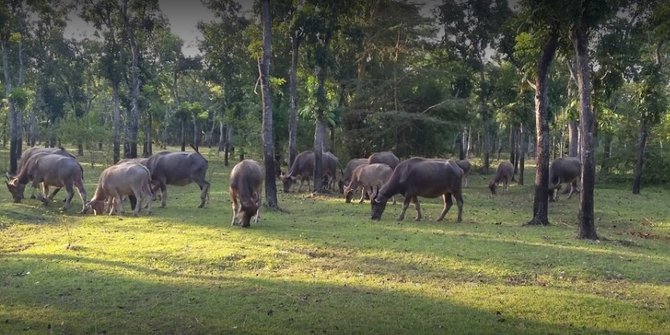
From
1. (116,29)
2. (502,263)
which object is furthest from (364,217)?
(116,29)

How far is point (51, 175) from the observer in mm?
23859

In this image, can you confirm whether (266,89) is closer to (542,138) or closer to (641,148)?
(542,138)

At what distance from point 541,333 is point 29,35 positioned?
56113mm

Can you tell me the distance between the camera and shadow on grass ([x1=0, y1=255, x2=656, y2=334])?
918cm

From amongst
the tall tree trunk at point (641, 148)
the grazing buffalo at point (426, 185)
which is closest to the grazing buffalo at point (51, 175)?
the grazing buffalo at point (426, 185)

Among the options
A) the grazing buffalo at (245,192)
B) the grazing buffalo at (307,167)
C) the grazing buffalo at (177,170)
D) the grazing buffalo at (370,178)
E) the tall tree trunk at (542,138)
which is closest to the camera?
the grazing buffalo at (245,192)

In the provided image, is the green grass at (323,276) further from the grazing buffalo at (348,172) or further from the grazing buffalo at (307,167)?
the grazing buffalo at (307,167)

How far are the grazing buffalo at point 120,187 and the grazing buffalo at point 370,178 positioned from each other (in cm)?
960

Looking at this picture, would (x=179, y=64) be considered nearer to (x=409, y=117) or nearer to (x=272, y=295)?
(x=409, y=117)

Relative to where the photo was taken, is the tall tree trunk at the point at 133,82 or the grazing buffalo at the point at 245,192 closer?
the grazing buffalo at the point at 245,192

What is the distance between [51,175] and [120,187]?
14.1 ft

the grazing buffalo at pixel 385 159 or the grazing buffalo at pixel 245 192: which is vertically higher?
the grazing buffalo at pixel 385 159

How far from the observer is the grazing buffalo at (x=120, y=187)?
2166cm

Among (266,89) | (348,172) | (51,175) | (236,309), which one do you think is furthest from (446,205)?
(51,175)
